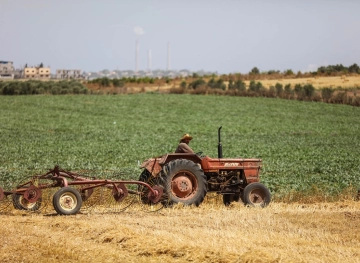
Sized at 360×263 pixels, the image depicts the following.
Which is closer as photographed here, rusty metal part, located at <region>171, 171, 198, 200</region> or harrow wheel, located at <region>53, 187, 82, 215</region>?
harrow wheel, located at <region>53, 187, 82, 215</region>

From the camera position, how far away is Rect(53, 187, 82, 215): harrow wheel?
41.4 ft

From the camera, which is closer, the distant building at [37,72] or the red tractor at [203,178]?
the red tractor at [203,178]

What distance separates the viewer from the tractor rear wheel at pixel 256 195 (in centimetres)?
1445

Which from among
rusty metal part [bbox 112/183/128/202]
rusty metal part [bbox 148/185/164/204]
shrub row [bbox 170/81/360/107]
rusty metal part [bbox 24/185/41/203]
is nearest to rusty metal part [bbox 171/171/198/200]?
rusty metal part [bbox 148/185/164/204]

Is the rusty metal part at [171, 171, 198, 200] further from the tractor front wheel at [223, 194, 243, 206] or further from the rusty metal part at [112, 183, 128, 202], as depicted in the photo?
the tractor front wheel at [223, 194, 243, 206]

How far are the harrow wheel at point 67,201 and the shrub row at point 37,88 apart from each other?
59.0 m

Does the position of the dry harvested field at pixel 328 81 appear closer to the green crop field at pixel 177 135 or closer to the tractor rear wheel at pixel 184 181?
the green crop field at pixel 177 135

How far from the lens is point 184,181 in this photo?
548 inches

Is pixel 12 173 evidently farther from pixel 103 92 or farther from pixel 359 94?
pixel 103 92

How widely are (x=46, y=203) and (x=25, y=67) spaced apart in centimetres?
10911

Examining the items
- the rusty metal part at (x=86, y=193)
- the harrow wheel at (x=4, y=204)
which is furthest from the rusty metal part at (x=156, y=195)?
the harrow wheel at (x=4, y=204)

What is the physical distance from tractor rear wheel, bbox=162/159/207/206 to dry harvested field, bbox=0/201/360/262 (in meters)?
0.30

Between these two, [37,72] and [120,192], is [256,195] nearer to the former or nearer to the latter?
[120,192]

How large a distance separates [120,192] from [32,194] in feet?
5.83
